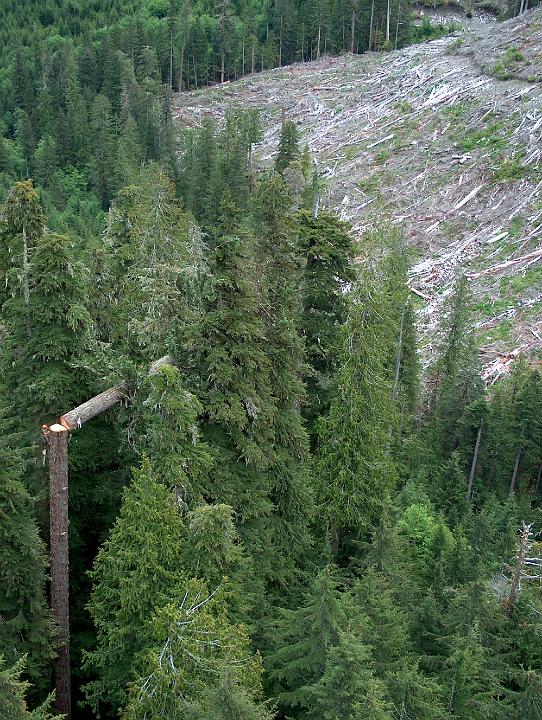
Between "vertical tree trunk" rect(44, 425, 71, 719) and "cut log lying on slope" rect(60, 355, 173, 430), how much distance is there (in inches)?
14.9

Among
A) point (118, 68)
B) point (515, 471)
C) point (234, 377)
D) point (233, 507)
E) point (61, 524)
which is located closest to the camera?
point (61, 524)

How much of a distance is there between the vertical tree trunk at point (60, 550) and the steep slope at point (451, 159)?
22903 mm

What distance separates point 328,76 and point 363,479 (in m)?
65.8

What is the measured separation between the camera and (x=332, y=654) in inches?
389

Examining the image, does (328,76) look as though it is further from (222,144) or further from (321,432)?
(321,432)

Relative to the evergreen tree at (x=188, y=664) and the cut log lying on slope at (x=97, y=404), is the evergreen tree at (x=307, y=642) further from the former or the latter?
the cut log lying on slope at (x=97, y=404)

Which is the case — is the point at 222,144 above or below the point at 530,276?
above

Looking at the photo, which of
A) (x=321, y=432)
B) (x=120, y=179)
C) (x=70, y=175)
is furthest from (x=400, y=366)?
(x=70, y=175)

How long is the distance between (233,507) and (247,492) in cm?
45

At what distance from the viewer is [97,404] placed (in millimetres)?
14000

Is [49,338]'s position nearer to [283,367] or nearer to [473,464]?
[283,367]

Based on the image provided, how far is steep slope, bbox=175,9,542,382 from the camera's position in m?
36.5

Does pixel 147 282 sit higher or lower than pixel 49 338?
higher

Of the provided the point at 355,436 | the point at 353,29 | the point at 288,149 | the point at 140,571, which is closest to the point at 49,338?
the point at 140,571
